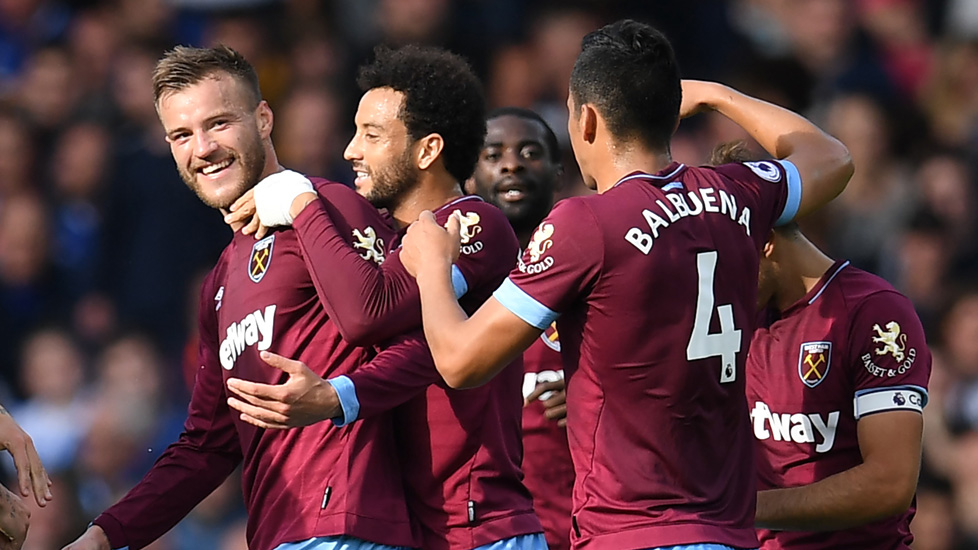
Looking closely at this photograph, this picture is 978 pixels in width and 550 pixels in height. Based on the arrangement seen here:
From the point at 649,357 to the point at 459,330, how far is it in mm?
505

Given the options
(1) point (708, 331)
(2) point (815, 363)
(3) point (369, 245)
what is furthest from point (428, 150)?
(2) point (815, 363)

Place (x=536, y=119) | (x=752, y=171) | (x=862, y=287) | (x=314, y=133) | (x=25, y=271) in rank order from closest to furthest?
(x=752, y=171) < (x=862, y=287) < (x=536, y=119) < (x=314, y=133) < (x=25, y=271)

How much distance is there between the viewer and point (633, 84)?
411 centimetres

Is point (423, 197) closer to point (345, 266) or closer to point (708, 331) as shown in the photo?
point (345, 266)

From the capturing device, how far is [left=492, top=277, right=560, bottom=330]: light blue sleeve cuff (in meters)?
3.90

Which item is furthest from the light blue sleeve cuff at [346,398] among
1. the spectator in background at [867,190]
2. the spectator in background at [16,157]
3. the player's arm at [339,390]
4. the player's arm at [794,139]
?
the spectator in background at [16,157]

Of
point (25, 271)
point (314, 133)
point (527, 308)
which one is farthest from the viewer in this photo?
point (25, 271)

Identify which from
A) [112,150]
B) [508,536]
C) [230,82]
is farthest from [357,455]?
[112,150]

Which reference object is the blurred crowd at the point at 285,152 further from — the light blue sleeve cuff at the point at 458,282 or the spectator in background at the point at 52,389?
the light blue sleeve cuff at the point at 458,282

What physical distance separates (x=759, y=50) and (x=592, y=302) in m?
7.02

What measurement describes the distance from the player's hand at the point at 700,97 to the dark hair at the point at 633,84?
750 mm

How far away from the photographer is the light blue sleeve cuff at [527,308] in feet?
12.8

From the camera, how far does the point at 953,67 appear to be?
10.5 meters

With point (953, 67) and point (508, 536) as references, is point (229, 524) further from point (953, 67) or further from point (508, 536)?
point (953, 67)
